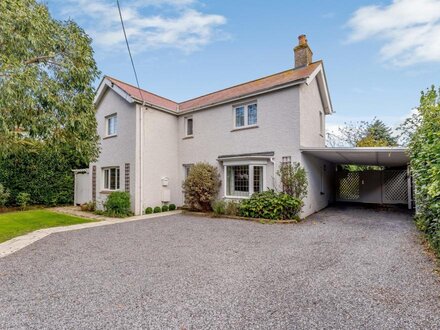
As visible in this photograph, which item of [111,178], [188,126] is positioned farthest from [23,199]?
[188,126]

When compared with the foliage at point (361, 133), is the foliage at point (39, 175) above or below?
below

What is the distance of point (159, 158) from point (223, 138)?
13.5 feet

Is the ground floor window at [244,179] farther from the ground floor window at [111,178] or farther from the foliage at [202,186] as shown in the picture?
the ground floor window at [111,178]

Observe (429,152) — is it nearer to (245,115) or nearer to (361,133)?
(245,115)

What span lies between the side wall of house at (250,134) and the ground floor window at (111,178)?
152 inches

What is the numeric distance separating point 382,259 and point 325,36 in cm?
1226

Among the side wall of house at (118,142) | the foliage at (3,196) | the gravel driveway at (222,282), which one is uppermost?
the side wall of house at (118,142)

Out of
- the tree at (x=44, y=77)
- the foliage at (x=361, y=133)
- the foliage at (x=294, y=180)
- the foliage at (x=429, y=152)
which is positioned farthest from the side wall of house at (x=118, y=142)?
the foliage at (x=361, y=133)

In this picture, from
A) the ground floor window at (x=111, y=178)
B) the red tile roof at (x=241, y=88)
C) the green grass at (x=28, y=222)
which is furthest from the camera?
the ground floor window at (x=111, y=178)

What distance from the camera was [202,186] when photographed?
13578mm

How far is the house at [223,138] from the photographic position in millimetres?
12477

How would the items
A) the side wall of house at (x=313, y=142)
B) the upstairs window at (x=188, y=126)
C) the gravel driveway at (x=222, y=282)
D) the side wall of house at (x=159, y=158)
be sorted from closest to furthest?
the gravel driveway at (x=222, y=282), the side wall of house at (x=313, y=142), the side wall of house at (x=159, y=158), the upstairs window at (x=188, y=126)

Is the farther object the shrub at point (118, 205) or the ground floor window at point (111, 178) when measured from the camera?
the ground floor window at point (111, 178)

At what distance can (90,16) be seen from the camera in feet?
34.7
